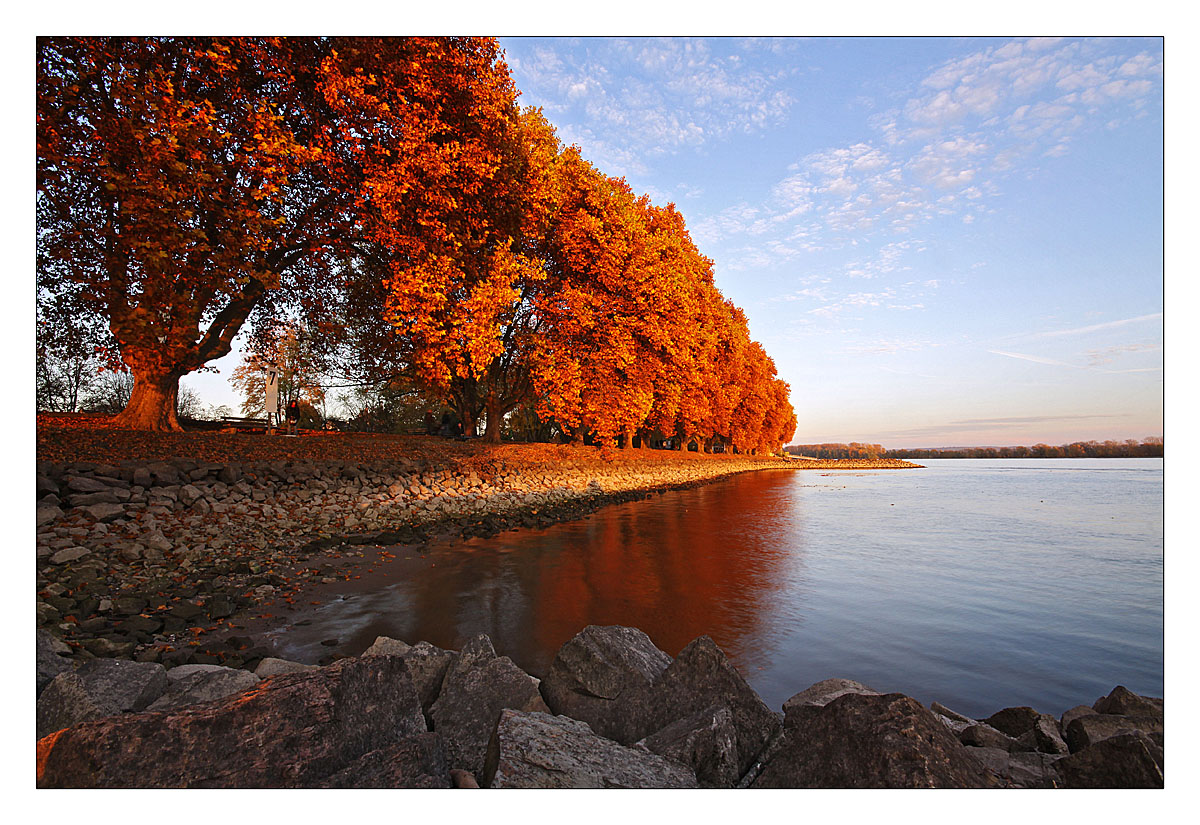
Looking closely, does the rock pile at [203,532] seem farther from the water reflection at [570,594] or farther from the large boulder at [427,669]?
the large boulder at [427,669]

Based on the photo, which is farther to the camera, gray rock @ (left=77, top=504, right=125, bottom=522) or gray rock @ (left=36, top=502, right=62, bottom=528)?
gray rock @ (left=77, top=504, right=125, bottom=522)

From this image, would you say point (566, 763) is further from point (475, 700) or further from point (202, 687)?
point (202, 687)

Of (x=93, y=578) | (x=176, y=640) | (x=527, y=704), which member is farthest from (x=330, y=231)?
(x=527, y=704)

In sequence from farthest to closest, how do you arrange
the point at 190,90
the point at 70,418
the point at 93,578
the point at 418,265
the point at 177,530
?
the point at 418,265 < the point at 70,418 < the point at 190,90 < the point at 177,530 < the point at 93,578

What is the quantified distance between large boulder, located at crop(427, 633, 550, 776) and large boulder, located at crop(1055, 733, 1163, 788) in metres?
3.00

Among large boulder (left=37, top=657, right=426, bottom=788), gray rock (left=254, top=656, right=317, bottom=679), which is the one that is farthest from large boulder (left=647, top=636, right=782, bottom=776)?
gray rock (left=254, top=656, right=317, bottom=679)

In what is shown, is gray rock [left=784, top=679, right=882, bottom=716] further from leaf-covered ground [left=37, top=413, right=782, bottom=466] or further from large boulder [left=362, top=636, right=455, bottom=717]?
leaf-covered ground [left=37, top=413, right=782, bottom=466]

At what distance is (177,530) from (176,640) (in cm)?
381

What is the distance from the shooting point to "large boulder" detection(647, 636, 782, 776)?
10.9 feet

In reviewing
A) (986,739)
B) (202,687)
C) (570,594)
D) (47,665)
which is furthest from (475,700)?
(570,594)

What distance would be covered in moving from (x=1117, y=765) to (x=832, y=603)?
5.00 m

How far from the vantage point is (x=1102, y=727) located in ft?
11.4

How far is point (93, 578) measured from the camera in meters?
6.69

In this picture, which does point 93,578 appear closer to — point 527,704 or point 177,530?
point 177,530
